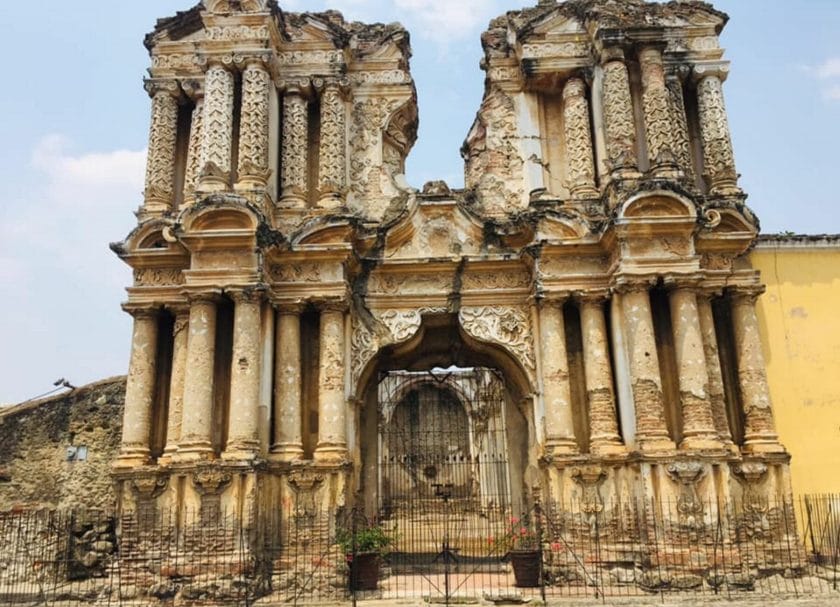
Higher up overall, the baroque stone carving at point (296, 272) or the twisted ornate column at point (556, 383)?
the baroque stone carving at point (296, 272)

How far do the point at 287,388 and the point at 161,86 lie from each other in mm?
5643

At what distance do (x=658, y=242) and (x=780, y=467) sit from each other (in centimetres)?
359

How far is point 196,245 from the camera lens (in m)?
11.4

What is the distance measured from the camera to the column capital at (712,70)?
13141mm

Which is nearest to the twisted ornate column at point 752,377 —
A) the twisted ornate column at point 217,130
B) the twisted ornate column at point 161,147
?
the twisted ornate column at point 217,130

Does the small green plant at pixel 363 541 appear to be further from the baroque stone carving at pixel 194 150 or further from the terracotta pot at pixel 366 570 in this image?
the baroque stone carving at pixel 194 150

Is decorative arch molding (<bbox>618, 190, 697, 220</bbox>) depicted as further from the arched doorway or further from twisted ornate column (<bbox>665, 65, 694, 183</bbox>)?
the arched doorway

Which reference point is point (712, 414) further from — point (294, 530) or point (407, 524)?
point (407, 524)

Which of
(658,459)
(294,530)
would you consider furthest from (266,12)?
(658,459)

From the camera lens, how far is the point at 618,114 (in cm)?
1247

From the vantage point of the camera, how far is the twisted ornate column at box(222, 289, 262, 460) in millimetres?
10742

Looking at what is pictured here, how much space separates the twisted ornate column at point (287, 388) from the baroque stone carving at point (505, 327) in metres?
2.63

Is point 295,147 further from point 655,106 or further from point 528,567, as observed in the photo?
point 528,567

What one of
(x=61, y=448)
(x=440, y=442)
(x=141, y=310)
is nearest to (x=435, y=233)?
(x=141, y=310)
